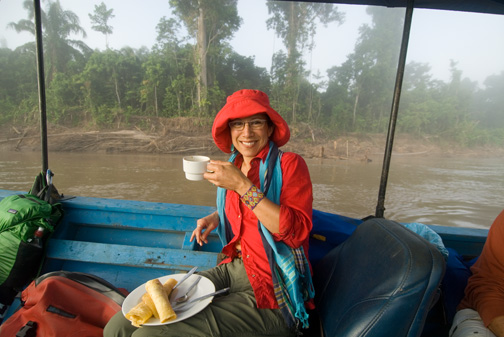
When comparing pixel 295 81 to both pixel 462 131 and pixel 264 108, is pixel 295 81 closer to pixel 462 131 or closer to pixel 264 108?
pixel 462 131

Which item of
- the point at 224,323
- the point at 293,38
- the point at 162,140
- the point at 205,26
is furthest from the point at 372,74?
the point at 224,323

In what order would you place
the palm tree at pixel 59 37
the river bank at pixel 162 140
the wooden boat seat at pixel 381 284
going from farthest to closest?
the palm tree at pixel 59 37 → the river bank at pixel 162 140 → the wooden boat seat at pixel 381 284

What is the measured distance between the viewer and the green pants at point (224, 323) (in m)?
1.09

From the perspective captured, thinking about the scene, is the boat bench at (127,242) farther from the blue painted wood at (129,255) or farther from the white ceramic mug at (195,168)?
the white ceramic mug at (195,168)

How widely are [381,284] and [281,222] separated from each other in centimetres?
42

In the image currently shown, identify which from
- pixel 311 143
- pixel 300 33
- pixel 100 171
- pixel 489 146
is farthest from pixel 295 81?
pixel 489 146

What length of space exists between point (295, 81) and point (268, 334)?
2066 cm

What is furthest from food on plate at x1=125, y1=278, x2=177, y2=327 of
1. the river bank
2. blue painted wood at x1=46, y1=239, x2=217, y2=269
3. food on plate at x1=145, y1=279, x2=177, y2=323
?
the river bank

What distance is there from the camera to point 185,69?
19.6m

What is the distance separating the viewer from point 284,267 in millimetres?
1217

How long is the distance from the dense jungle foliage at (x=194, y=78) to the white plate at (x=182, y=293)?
56.8 ft

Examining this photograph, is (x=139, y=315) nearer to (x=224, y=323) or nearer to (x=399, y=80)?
(x=224, y=323)

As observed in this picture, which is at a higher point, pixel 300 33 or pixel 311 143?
pixel 300 33

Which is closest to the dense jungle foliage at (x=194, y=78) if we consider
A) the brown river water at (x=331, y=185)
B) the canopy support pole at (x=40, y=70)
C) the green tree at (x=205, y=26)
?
the green tree at (x=205, y=26)
